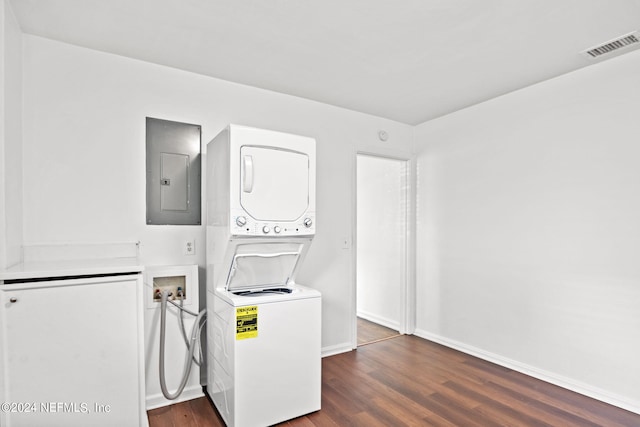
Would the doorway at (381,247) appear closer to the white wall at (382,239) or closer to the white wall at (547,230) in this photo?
the white wall at (382,239)

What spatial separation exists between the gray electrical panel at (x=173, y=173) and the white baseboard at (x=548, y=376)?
2858mm

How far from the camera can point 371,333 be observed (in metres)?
4.02

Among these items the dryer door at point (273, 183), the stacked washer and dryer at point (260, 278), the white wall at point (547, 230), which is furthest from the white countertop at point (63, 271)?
the white wall at point (547, 230)

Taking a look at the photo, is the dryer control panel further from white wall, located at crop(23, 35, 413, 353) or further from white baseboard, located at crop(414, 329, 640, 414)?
white baseboard, located at crop(414, 329, 640, 414)

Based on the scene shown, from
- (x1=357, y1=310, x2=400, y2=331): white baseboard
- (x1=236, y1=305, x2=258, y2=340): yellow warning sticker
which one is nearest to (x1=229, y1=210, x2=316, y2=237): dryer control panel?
(x1=236, y1=305, x2=258, y2=340): yellow warning sticker

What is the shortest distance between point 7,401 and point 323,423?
1682 millimetres

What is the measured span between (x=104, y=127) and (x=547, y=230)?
140 inches

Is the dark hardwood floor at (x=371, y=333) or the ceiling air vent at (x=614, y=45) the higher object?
the ceiling air vent at (x=614, y=45)

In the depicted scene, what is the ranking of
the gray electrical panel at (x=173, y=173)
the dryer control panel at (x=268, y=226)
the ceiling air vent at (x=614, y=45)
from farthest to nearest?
the gray electrical panel at (x=173, y=173) < the ceiling air vent at (x=614, y=45) < the dryer control panel at (x=268, y=226)

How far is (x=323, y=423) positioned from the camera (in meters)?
2.19

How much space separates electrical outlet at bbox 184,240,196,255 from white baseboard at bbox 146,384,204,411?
1006 mm

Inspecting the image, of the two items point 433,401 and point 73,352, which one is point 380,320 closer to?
point 433,401

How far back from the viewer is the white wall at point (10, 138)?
1.72 meters

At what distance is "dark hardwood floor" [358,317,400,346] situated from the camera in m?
3.78
